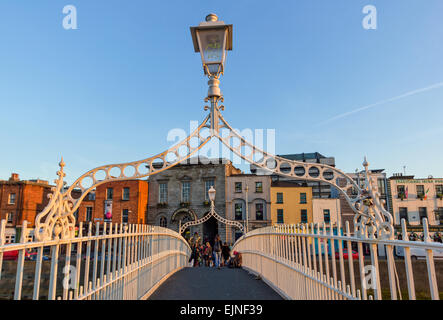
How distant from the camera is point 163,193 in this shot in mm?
38219

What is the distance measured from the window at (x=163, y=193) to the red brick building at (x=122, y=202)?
184 cm

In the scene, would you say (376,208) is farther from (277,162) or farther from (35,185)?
(35,185)

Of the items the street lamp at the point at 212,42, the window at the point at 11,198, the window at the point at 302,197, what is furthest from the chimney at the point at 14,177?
the street lamp at the point at 212,42

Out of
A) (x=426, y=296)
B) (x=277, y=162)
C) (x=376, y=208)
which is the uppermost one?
(x=277, y=162)

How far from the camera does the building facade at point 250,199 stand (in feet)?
117

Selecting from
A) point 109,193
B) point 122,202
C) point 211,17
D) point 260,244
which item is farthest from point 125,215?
point 211,17

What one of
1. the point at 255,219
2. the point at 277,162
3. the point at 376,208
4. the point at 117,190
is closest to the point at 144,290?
the point at 277,162

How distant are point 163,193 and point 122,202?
5.01m

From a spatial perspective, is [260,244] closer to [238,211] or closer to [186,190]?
[238,211]

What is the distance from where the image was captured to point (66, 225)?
461 centimetres

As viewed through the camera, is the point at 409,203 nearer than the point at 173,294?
No

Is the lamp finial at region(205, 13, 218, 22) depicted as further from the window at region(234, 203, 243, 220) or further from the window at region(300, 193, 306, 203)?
the window at region(300, 193, 306, 203)
